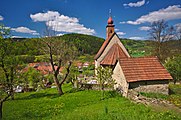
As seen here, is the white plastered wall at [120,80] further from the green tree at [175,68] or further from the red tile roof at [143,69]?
the green tree at [175,68]

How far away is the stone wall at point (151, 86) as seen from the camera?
2089cm

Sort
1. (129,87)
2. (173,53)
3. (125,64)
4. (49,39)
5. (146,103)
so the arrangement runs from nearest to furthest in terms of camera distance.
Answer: (146,103)
(129,87)
(125,64)
(49,39)
(173,53)

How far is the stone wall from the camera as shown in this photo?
20891 millimetres

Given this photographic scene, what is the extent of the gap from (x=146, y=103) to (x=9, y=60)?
1468 centimetres

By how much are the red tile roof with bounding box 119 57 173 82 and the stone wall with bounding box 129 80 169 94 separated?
0.53 metres

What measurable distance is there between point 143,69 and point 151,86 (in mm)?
2260

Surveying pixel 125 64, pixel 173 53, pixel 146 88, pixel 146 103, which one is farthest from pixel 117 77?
pixel 173 53

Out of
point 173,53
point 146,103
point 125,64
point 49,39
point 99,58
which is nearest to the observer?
point 146,103

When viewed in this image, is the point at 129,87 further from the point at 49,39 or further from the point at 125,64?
the point at 49,39

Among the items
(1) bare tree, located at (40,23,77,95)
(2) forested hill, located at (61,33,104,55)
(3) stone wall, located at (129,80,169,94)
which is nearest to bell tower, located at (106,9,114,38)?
(2) forested hill, located at (61,33,104,55)

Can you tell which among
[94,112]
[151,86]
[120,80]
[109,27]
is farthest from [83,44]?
[94,112]

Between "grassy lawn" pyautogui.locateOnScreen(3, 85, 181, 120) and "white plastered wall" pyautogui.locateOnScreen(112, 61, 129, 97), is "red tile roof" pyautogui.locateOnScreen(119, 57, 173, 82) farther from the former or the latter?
"grassy lawn" pyautogui.locateOnScreen(3, 85, 181, 120)

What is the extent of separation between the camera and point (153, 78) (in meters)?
21.0

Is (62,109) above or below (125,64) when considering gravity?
below
